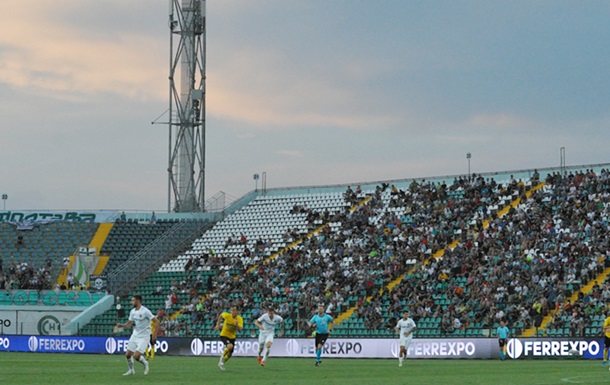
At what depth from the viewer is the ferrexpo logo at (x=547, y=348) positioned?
43812 millimetres

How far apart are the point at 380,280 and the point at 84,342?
52.2 feet

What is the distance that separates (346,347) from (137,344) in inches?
835

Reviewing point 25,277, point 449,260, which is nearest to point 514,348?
point 449,260

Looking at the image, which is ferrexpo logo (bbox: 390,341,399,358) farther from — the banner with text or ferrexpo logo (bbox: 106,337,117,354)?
the banner with text

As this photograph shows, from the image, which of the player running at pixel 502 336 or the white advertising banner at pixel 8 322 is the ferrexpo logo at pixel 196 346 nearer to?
the player running at pixel 502 336

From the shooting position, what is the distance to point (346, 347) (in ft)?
163

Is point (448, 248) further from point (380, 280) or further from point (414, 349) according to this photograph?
point (414, 349)

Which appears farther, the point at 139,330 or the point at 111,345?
the point at 111,345

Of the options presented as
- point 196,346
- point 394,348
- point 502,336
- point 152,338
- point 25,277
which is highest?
point 25,277

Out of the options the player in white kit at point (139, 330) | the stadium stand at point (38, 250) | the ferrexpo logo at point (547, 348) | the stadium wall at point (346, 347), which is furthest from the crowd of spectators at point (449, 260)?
the player in white kit at point (139, 330)

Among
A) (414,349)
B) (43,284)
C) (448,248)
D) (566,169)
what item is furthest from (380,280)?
(43,284)

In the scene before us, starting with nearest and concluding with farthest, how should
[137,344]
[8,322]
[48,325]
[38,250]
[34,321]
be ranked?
[137,344]
[48,325]
[34,321]
[8,322]
[38,250]

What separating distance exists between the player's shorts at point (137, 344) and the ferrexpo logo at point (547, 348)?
67.6 feet

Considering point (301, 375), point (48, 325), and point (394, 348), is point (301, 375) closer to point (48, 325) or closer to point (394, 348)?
point (394, 348)
